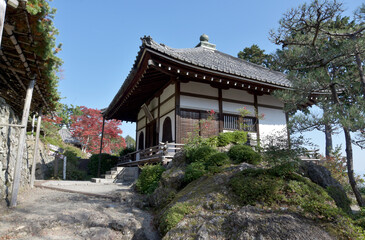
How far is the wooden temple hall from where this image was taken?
8781mm

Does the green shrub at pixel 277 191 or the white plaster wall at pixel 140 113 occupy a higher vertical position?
the white plaster wall at pixel 140 113

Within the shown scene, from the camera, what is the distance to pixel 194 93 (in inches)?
409

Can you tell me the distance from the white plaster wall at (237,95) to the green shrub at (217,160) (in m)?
4.98

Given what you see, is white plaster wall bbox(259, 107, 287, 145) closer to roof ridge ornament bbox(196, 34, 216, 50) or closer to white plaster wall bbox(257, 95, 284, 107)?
white plaster wall bbox(257, 95, 284, 107)

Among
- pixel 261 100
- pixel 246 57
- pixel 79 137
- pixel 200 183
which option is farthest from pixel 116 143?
pixel 200 183

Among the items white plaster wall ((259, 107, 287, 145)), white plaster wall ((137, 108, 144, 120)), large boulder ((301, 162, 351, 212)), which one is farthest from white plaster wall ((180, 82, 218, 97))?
white plaster wall ((137, 108, 144, 120))

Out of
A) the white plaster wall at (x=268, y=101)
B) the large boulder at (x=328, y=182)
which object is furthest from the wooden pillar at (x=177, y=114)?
the large boulder at (x=328, y=182)

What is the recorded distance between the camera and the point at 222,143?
8.78 meters

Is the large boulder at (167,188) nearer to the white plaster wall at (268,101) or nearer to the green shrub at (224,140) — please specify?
the green shrub at (224,140)

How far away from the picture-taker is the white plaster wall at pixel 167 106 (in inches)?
416

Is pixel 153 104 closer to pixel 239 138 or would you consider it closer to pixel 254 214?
pixel 239 138

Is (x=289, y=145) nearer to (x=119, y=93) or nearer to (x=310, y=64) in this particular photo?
(x=310, y=64)

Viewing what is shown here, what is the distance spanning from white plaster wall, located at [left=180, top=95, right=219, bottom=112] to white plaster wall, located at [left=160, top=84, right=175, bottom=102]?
0.75 metres

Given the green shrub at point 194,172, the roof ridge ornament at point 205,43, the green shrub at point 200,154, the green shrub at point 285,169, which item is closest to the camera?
the green shrub at point 285,169
